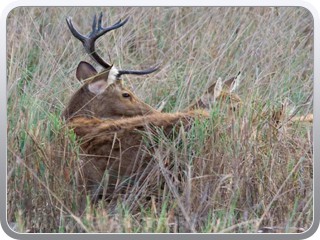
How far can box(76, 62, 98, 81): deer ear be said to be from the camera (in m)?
6.58

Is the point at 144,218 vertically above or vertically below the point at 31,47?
below

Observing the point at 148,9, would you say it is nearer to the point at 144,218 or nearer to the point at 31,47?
the point at 31,47

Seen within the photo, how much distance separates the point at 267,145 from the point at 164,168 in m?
0.46

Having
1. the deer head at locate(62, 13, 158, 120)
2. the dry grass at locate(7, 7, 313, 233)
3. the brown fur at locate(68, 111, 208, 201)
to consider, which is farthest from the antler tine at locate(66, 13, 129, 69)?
the brown fur at locate(68, 111, 208, 201)

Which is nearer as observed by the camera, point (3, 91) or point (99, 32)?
point (3, 91)

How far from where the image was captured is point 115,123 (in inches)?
234

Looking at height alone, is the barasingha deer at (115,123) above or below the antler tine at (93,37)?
below

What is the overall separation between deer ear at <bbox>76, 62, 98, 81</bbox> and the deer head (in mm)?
15

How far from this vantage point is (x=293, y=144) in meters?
5.86

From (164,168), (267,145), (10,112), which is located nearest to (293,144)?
(267,145)

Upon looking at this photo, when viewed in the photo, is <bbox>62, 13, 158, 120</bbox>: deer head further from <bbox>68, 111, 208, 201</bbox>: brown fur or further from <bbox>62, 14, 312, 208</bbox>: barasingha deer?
<bbox>68, 111, 208, 201</bbox>: brown fur

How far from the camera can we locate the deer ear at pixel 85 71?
21.6ft

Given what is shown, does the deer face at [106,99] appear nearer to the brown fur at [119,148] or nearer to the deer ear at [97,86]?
the deer ear at [97,86]

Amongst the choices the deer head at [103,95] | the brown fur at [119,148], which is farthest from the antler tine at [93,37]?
the brown fur at [119,148]
